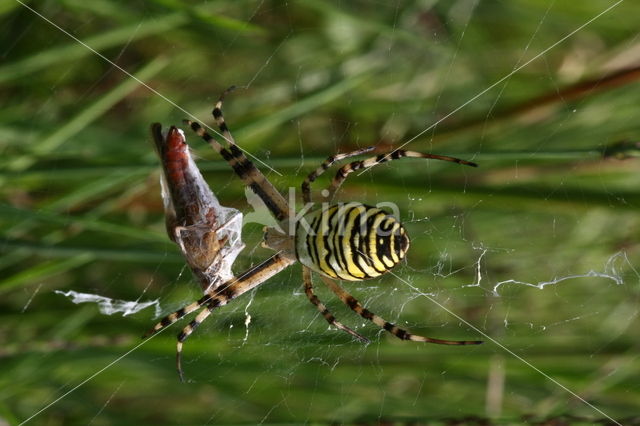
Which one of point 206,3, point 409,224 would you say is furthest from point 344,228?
point 206,3

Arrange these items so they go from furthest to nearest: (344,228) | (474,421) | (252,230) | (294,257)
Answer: (252,230), (294,257), (474,421), (344,228)

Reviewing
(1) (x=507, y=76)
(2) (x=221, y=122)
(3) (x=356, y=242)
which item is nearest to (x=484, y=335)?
(3) (x=356, y=242)

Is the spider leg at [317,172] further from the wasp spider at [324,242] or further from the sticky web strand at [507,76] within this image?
the sticky web strand at [507,76]

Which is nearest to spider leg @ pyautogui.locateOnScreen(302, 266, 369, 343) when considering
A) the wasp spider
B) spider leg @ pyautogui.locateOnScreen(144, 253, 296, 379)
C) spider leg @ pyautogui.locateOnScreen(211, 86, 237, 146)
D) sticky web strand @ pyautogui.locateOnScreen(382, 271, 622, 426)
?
the wasp spider

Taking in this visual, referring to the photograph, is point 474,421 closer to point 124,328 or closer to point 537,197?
point 537,197

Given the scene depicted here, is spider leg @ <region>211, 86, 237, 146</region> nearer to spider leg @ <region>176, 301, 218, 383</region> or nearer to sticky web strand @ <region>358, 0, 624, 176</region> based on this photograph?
sticky web strand @ <region>358, 0, 624, 176</region>

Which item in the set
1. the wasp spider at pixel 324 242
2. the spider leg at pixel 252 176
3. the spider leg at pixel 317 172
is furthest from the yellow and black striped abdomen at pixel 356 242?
the spider leg at pixel 252 176

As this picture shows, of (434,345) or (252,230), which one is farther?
(252,230)
